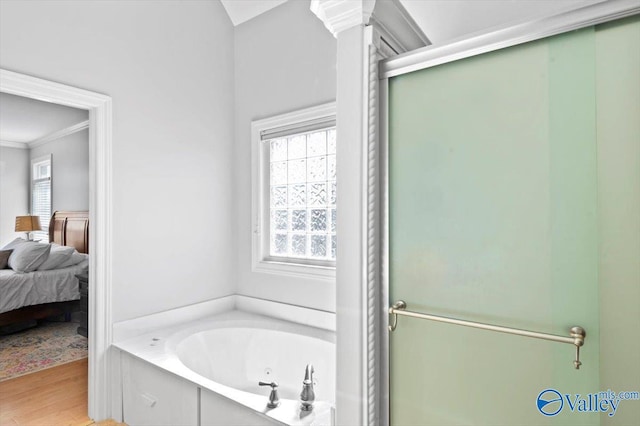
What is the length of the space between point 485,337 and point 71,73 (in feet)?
8.11

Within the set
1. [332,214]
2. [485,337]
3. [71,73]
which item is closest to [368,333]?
A: [485,337]

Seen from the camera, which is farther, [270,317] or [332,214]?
[270,317]

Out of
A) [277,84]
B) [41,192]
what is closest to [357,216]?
[277,84]

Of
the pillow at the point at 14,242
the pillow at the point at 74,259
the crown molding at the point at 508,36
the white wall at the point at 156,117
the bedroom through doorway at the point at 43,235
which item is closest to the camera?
the crown molding at the point at 508,36

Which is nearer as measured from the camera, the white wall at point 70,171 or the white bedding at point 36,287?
the white bedding at point 36,287

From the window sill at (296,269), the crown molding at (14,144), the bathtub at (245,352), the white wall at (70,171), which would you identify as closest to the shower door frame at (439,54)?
the bathtub at (245,352)

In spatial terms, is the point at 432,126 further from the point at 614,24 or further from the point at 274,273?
the point at 274,273

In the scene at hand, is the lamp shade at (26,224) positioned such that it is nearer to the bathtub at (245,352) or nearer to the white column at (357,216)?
the bathtub at (245,352)

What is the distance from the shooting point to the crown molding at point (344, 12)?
1.18 m

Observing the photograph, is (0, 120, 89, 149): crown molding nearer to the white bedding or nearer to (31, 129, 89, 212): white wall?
(31, 129, 89, 212): white wall

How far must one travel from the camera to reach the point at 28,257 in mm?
3727

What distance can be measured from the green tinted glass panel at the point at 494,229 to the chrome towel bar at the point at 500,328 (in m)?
0.02

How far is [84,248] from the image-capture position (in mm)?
4188

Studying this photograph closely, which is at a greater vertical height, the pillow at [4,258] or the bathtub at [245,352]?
the pillow at [4,258]
